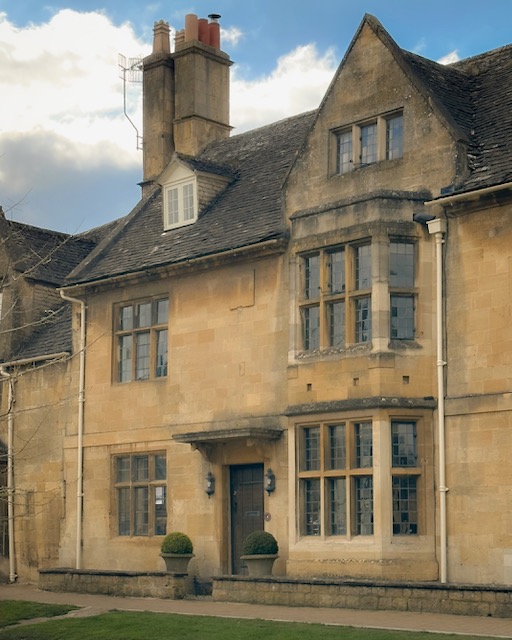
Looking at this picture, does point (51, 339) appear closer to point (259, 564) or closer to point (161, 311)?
point (161, 311)

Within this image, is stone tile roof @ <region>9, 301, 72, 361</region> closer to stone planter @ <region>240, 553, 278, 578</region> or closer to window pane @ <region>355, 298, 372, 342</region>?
stone planter @ <region>240, 553, 278, 578</region>

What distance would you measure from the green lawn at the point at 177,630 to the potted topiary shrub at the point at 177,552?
14.2ft

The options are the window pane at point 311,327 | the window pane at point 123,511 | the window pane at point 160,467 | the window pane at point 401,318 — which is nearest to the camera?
the window pane at point 401,318

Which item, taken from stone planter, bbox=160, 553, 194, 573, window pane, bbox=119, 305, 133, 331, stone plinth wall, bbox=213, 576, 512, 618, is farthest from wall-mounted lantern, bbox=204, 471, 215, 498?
window pane, bbox=119, 305, 133, 331

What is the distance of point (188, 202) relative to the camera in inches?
1259

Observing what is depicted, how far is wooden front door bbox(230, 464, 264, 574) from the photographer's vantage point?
28.1m

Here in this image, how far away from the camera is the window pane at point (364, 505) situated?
81.1ft

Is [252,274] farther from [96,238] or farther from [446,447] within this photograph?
[96,238]

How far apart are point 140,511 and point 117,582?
10.7 ft

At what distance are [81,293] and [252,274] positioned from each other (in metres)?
6.34

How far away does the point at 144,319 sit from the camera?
31.4 metres

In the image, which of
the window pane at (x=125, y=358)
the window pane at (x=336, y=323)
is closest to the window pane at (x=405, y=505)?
the window pane at (x=336, y=323)

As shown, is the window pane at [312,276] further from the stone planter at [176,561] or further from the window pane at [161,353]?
the stone planter at [176,561]

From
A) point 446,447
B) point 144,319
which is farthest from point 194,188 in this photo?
point 446,447
